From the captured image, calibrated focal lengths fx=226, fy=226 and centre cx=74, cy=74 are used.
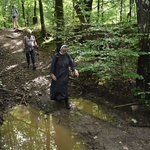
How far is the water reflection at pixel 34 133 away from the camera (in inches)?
214

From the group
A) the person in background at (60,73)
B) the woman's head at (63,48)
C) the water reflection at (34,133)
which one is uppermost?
the woman's head at (63,48)

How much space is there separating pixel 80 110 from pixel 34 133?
5.87 feet

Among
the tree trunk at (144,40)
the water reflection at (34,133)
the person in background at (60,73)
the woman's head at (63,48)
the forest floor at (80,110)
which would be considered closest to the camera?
the water reflection at (34,133)

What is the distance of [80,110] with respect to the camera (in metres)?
7.22

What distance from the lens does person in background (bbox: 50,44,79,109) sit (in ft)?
22.7

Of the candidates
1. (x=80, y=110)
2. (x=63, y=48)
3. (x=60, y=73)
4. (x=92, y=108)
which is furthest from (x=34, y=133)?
(x=63, y=48)

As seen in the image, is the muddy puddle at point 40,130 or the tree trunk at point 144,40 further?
the tree trunk at point 144,40

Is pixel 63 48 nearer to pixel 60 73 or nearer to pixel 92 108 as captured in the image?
pixel 60 73

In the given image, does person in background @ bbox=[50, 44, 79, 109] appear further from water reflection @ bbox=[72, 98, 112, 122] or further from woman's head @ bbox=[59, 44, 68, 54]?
water reflection @ bbox=[72, 98, 112, 122]

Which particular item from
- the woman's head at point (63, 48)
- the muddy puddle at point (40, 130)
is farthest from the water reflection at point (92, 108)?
the woman's head at point (63, 48)

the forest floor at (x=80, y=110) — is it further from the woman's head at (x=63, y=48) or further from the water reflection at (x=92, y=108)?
the woman's head at (x=63, y=48)

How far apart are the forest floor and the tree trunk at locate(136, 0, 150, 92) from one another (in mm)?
985

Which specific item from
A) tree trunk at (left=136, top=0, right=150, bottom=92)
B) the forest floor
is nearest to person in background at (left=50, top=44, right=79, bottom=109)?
the forest floor

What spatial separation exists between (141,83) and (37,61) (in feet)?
19.8
